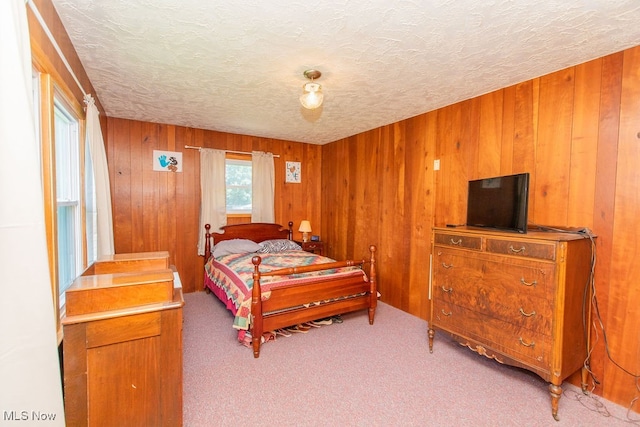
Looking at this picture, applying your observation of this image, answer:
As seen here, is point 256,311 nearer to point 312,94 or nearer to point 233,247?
point 233,247

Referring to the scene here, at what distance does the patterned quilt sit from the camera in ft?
8.75

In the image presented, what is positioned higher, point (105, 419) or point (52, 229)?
point (52, 229)

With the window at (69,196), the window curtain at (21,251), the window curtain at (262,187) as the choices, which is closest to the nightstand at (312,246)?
the window curtain at (262,187)

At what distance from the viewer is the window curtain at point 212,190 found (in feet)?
13.7

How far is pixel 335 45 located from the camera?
76.3 inches

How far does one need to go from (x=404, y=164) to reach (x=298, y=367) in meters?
2.55

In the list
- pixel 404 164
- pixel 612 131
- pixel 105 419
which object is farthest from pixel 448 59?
pixel 105 419

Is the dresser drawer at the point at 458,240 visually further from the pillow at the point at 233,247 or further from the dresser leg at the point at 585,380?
the pillow at the point at 233,247

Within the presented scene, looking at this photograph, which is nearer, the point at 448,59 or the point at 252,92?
the point at 448,59

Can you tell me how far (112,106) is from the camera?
326 cm

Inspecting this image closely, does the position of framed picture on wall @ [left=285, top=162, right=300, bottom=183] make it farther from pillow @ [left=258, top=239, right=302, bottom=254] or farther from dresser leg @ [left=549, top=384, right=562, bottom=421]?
dresser leg @ [left=549, top=384, right=562, bottom=421]

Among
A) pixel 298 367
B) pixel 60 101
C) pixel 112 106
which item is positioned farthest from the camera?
pixel 112 106

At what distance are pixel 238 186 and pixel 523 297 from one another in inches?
150

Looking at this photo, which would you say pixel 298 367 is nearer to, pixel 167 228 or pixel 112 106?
pixel 167 228
